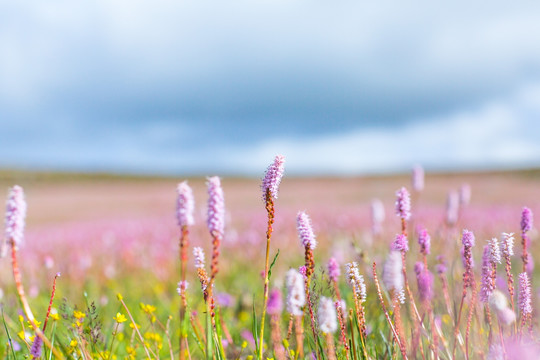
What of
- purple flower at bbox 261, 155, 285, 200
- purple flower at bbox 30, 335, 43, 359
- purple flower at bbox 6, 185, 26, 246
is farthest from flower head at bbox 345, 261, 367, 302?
purple flower at bbox 30, 335, 43, 359

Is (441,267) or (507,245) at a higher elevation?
(507,245)

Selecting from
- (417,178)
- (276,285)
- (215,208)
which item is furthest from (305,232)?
(276,285)

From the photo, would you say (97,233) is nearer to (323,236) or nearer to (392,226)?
(323,236)

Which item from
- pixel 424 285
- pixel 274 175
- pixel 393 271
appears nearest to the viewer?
pixel 393 271

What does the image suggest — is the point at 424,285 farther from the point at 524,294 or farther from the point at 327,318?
the point at 327,318

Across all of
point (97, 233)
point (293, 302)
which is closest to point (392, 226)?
point (97, 233)

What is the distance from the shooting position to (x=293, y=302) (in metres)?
1.85

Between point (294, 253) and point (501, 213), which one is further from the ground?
point (501, 213)

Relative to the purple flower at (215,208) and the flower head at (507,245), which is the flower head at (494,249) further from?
the purple flower at (215,208)

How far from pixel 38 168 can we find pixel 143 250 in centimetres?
13915

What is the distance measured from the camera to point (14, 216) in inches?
81.8

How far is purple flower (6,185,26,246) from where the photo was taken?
207 centimetres

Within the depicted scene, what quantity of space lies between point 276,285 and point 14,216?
3453 millimetres

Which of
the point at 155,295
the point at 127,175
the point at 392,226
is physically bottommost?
the point at 155,295
